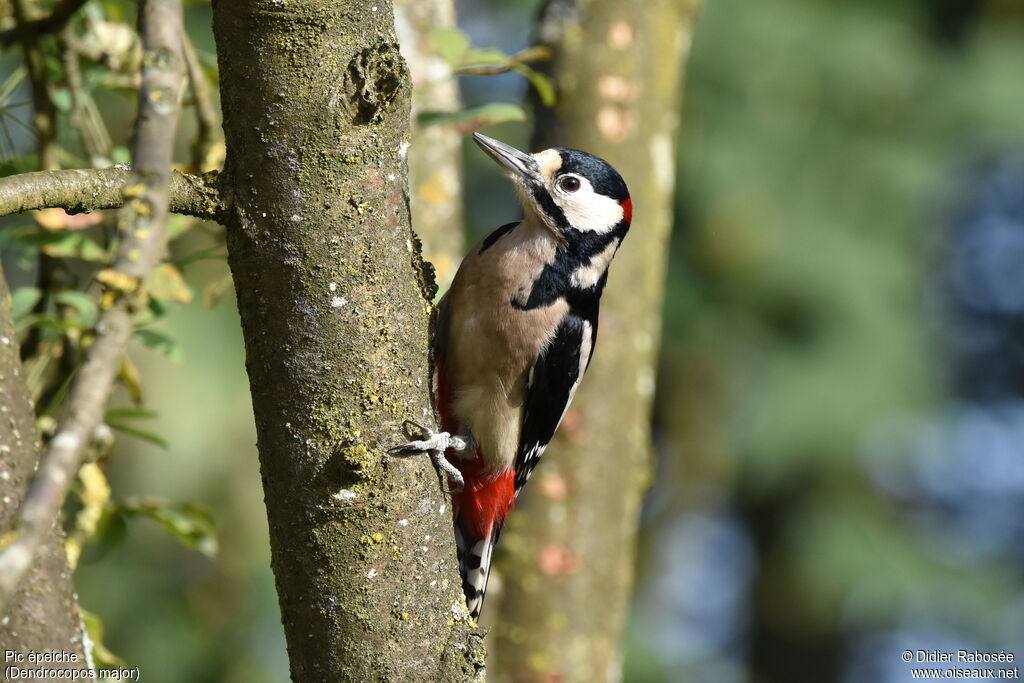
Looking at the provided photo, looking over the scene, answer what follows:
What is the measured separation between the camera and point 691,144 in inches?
402

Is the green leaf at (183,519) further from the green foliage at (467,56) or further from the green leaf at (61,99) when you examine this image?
the green foliage at (467,56)

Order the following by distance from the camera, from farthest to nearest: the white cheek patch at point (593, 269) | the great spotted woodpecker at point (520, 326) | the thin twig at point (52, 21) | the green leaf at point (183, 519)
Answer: the white cheek patch at point (593, 269)
the great spotted woodpecker at point (520, 326)
the green leaf at point (183, 519)
the thin twig at point (52, 21)

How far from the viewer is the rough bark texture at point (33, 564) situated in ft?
6.26

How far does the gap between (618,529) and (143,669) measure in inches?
255

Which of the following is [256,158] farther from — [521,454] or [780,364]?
[780,364]

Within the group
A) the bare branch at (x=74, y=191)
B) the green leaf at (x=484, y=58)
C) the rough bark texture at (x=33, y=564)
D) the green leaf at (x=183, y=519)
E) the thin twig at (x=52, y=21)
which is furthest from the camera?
the green leaf at (x=484, y=58)

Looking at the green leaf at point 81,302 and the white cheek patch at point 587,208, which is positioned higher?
the green leaf at point 81,302

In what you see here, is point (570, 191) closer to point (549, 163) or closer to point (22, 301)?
point (549, 163)

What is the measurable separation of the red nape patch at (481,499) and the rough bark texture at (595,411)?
29 cm

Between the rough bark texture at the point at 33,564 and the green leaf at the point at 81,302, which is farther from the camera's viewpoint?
the green leaf at the point at 81,302

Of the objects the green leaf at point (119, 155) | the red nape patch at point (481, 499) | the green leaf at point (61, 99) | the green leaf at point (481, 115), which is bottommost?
the red nape patch at point (481, 499)

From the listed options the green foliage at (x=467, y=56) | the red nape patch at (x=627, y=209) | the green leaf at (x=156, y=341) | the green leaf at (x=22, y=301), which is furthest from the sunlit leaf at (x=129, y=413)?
the red nape patch at (x=627, y=209)

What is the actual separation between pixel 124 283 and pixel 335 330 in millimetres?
704

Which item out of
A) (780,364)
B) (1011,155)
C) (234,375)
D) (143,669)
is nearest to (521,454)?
(234,375)
